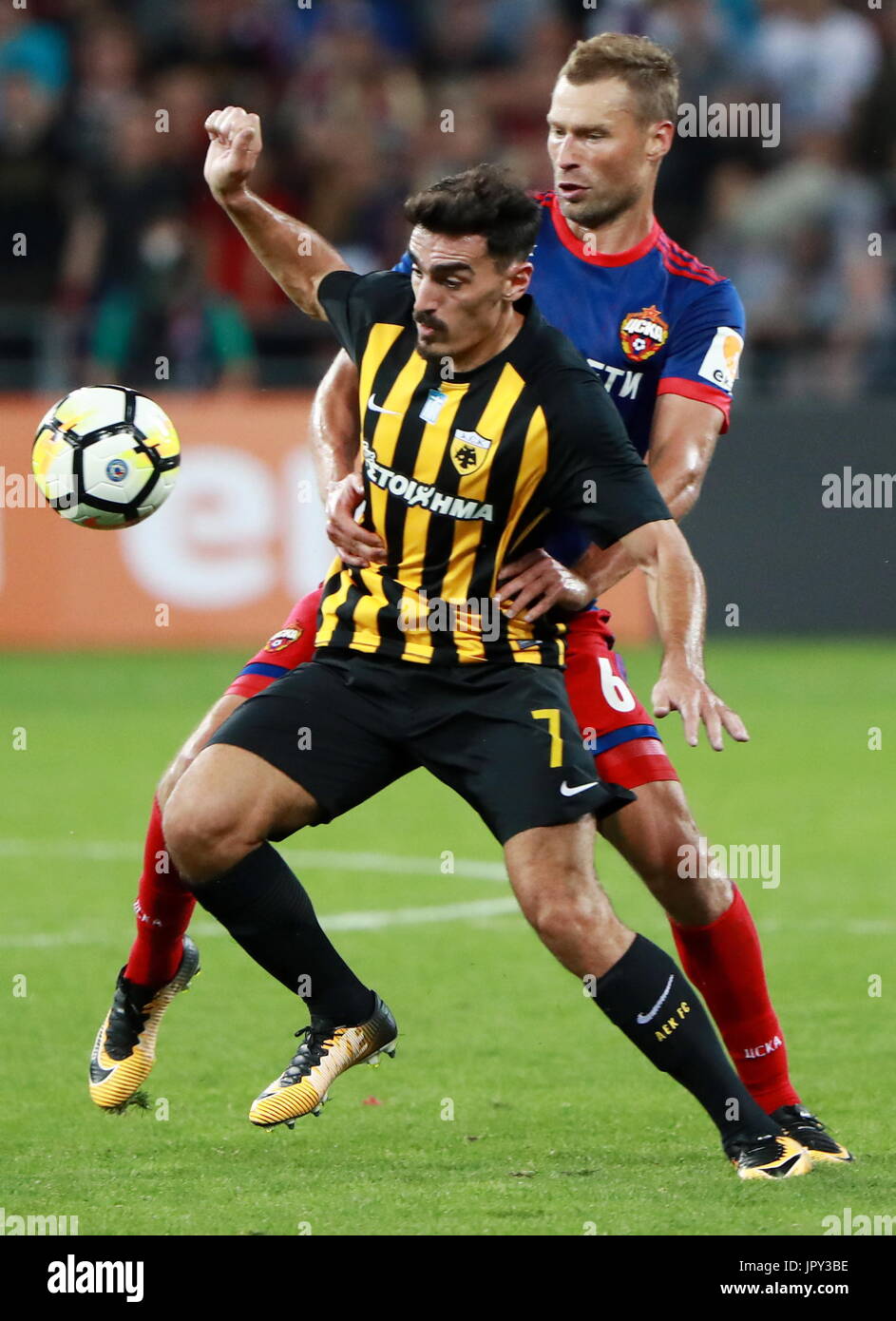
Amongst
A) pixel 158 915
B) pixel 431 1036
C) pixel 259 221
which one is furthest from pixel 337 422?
pixel 431 1036

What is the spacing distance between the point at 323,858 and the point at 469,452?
15.1 ft

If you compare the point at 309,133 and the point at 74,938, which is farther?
the point at 309,133

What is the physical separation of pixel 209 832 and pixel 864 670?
416 inches

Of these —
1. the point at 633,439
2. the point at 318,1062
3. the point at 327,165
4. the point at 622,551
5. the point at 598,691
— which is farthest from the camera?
the point at 327,165

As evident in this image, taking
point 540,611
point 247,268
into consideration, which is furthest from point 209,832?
point 247,268

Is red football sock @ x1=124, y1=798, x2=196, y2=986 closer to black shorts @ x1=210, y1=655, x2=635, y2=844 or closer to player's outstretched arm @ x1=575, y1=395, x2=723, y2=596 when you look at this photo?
black shorts @ x1=210, y1=655, x2=635, y2=844

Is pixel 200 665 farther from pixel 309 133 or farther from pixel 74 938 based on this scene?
pixel 74 938

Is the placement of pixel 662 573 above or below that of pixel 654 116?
below

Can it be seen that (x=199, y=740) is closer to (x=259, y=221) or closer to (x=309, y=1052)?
(x=309, y=1052)

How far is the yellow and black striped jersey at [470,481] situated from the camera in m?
4.96

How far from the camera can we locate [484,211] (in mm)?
4887

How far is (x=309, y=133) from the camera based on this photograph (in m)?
16.7
